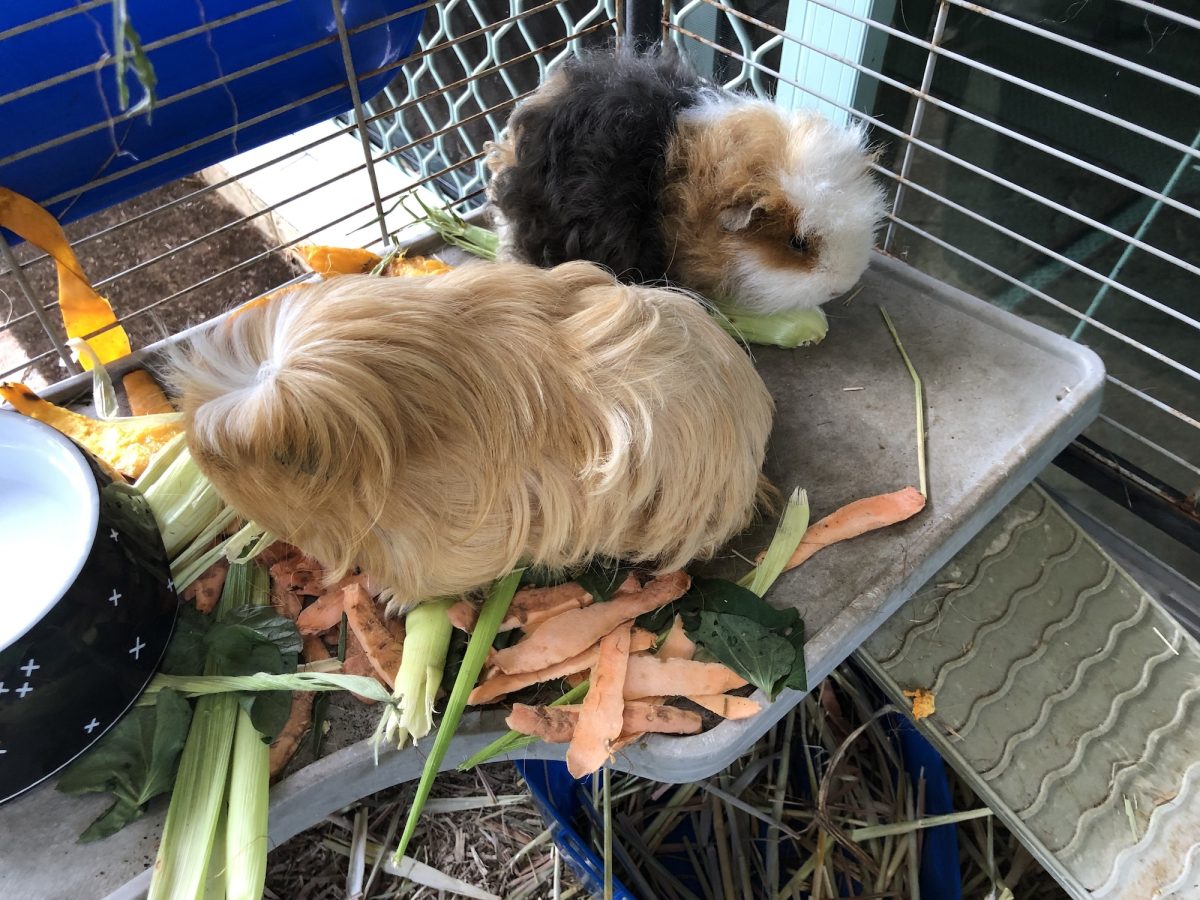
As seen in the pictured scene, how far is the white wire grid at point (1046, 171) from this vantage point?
111cm

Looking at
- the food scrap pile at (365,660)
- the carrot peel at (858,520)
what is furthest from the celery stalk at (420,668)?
the carrot peel at (858,520)

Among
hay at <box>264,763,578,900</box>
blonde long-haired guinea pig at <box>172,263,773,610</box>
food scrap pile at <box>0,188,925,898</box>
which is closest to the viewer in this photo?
blonde long-haired guinea pig at <box>172,263,773,610</box>

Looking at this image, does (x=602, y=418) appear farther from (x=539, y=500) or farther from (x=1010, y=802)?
(x=1010, y=802)

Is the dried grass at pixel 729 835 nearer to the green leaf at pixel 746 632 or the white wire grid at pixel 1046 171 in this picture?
the green leaf at pixel 746 632

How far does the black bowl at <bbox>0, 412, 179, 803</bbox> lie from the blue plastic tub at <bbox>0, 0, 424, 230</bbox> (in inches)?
11.1

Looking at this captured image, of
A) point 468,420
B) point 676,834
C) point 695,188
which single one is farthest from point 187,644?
point 695,188

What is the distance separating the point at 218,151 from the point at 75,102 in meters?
0.19

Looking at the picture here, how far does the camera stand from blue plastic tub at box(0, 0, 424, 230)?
2.52 ft

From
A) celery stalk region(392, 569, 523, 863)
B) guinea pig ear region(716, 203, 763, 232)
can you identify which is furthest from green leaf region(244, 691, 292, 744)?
guinea pig ear region(716, 203, 763, 232)

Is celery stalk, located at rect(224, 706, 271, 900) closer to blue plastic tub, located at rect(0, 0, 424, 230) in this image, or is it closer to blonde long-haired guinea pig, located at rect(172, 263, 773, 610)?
blonde long-haired guinea pig, located at rect(172, 263, 773, 610)

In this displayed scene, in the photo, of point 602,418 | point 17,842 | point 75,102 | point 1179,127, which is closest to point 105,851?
point 17,842

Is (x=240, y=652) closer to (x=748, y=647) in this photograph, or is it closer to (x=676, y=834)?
(x=748, y=647)

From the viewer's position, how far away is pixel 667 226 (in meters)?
1.09

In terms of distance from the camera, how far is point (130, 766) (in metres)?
0.73
